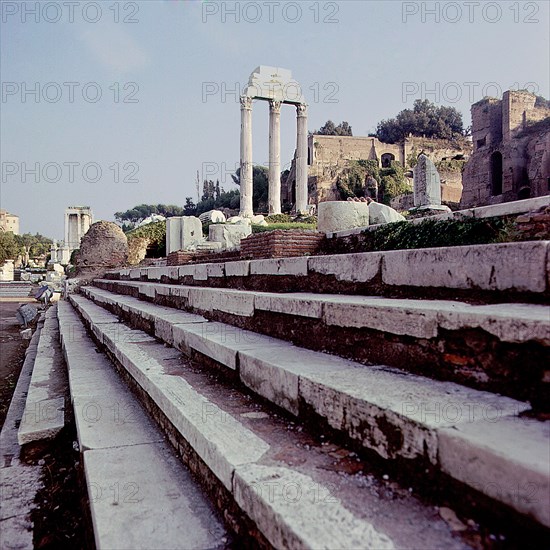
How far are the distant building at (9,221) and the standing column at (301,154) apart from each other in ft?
240

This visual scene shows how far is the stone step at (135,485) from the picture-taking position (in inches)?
48.8

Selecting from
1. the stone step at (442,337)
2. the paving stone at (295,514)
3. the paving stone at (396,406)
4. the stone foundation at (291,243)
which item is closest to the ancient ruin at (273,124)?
the stone foundation at (291,243)

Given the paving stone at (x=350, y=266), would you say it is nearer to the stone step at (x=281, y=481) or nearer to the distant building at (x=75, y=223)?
the stone step at (x=281, y=481)

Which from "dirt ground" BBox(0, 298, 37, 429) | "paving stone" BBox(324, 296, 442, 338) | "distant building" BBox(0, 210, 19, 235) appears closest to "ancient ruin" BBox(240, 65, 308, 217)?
"dirt ground" BBox(0, 298, 37, 429)

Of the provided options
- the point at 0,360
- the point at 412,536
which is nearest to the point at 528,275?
the point at 412,536

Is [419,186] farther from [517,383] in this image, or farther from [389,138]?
[389,138]

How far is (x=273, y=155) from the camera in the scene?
3281 cm

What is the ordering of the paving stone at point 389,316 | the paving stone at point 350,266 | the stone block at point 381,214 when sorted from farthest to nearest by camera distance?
the stone block at point 381,214 → the paving stone at point 350,266 → the paving stone at point 389,316

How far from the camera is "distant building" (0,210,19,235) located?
86.6 m

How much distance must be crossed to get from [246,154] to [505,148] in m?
17.6

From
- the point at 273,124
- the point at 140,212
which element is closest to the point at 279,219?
the point at 273,124

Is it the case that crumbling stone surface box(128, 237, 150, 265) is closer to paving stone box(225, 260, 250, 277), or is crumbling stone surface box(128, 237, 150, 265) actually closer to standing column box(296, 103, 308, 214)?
paving stone box(225, 260, 250, 277)

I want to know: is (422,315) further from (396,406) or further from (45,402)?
(45,402)

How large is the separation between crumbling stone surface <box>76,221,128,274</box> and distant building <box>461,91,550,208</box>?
16297mm
